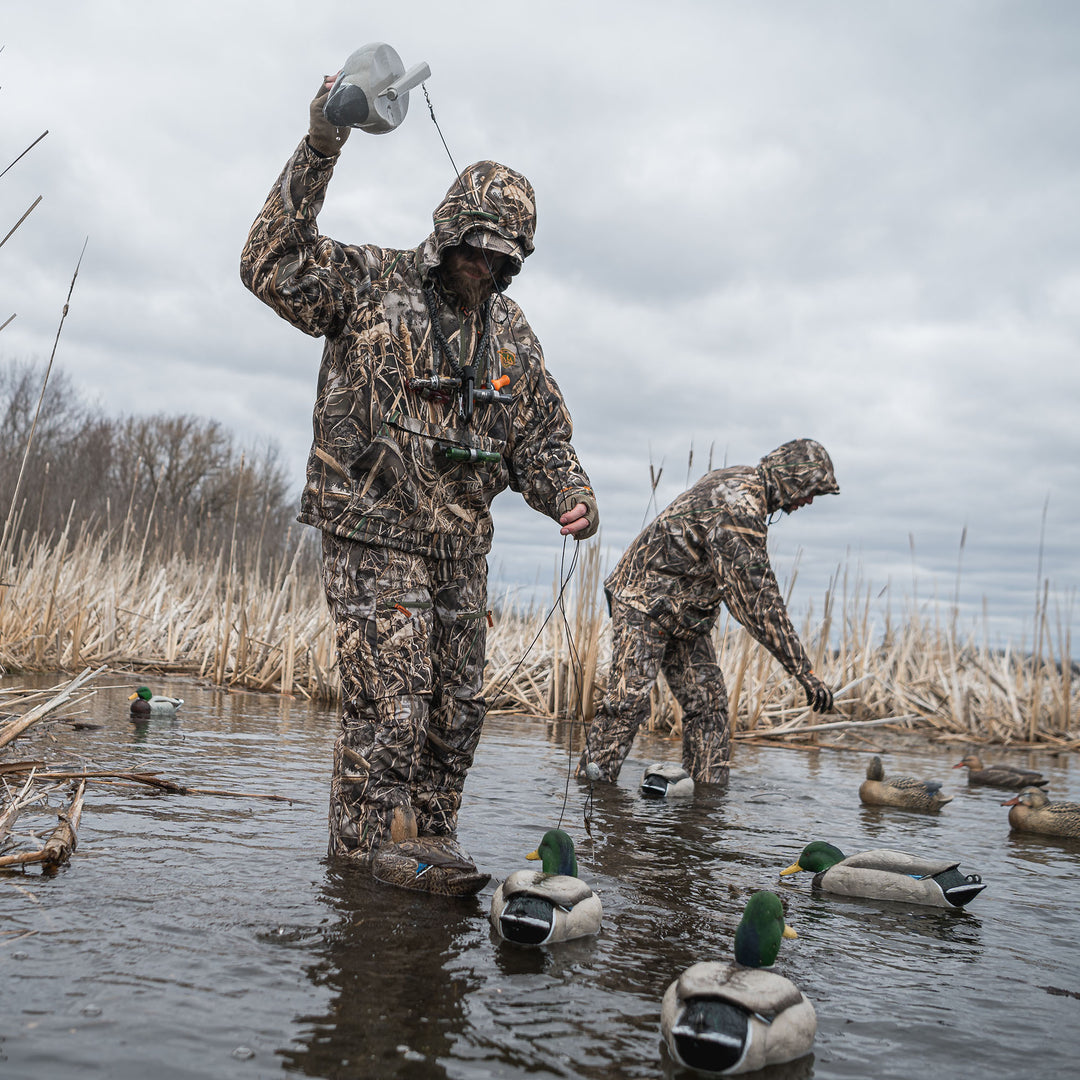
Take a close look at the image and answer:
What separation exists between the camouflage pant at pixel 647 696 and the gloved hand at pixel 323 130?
13.6ft

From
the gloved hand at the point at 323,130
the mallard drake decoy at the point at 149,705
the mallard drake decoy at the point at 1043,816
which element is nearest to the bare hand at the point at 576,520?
the gloved hand at the point at 323,130

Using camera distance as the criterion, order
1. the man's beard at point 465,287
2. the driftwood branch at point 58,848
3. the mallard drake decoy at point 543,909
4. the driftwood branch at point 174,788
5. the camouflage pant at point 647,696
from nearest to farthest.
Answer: the mallard drake decoy at point 543,909 → the driftwood branch at point 58,848 → the man's beard at point 465,287 → the driftwood branch at point 174,788 → the camouflage pant at point 647,696

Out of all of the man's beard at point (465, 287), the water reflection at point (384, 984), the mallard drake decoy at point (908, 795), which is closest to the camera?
the water reflection at point (384, 984)

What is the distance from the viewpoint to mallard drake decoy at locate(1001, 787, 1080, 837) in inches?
245

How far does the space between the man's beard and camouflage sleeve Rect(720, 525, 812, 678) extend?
317cm

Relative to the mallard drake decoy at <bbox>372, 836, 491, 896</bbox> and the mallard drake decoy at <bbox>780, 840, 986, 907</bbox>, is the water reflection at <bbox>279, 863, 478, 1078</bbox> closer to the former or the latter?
the mallard drake decoy at <bbox>372, 836, 491, 896</bbox>

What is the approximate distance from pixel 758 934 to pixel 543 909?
688 mm

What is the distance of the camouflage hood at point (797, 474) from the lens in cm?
719

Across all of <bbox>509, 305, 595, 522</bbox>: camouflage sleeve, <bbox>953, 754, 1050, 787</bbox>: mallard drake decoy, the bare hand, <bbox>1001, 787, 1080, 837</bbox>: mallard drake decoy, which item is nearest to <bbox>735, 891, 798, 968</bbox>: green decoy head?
the bare hand

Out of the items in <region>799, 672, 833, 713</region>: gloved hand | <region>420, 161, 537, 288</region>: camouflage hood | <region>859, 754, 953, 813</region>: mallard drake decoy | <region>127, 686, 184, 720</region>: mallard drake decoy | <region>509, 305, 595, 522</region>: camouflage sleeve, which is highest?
<region>420, 161, 537, 288</region>: camouflage hood

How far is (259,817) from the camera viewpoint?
4828mm

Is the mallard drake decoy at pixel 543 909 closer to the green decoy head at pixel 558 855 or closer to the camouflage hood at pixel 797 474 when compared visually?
the green decoy head at pixel 558 855

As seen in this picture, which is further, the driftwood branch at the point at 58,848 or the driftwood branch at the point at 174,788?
the driftwood branch at the point at 174,788

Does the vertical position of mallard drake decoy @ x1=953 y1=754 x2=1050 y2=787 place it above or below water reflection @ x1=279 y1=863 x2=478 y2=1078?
above
